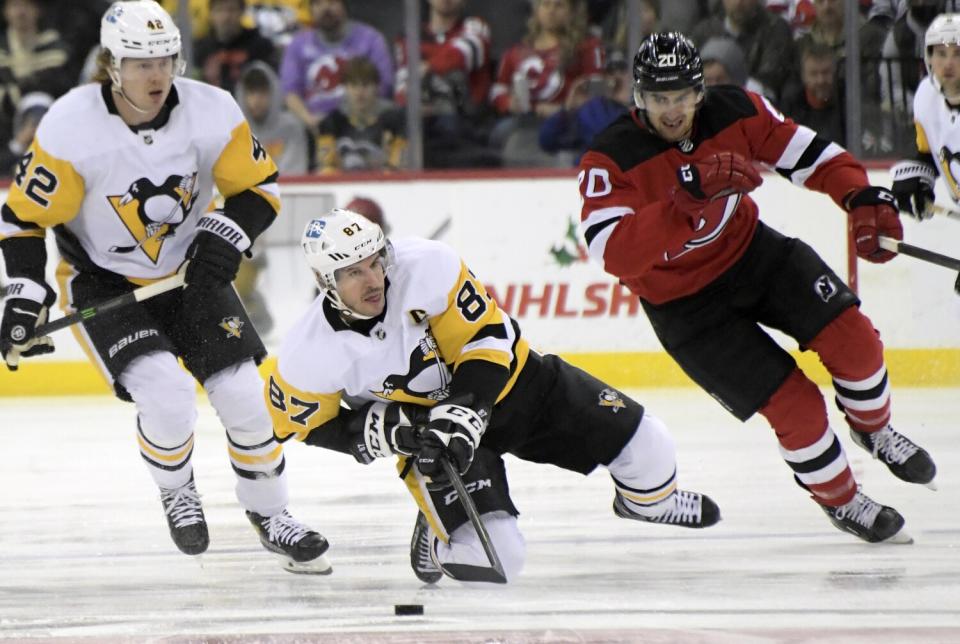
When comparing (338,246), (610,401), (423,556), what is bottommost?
(423,556)

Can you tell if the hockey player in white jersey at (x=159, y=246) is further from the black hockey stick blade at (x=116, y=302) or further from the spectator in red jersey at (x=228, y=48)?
the spectator in red jersey at (x=228, y=48)

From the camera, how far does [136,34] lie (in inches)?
133

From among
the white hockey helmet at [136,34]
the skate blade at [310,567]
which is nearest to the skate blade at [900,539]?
the skate blade at [310,567]

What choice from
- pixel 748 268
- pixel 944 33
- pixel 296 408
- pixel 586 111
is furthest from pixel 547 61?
pixel 296 408

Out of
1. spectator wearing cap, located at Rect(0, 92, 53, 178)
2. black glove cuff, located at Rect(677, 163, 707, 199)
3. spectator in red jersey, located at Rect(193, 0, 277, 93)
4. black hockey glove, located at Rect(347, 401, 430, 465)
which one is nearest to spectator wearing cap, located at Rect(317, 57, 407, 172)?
spectator in red jersey, located at Rect(193, 0, 277, 93)

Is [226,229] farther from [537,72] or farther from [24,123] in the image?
[24,123]

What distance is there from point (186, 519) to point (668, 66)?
1.56m

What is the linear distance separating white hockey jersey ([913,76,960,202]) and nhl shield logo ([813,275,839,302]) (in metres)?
0.84

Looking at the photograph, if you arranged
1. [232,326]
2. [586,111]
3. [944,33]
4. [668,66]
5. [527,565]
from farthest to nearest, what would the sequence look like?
1. [586,111]
2. [944,33]
3. [232,326]
4. [527,565]
5. [668,66]

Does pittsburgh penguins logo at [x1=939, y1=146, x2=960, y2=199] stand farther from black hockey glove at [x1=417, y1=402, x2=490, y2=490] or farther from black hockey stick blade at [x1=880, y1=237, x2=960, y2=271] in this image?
black hockey glove at [x1=417, y1=402, x2=490, y2=490]

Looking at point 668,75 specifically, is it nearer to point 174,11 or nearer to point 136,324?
point 136,324

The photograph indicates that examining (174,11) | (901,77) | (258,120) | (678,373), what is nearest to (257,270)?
(258,120)

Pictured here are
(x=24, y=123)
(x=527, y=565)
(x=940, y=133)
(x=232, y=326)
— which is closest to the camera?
(x=527, y=565)

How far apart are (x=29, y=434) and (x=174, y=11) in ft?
6.65
